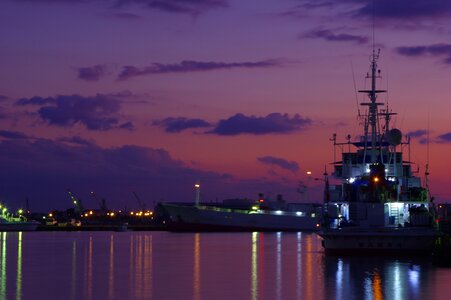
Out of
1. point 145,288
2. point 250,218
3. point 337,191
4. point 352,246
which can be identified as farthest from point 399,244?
point 250,218

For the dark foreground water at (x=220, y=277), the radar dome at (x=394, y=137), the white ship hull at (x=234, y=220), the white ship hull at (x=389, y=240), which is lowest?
the dark foreground water at (x=220, y=277)

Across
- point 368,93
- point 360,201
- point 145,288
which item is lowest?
point 145,288

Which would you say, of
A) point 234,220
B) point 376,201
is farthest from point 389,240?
point 234,220

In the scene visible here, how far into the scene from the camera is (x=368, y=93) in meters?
83.6

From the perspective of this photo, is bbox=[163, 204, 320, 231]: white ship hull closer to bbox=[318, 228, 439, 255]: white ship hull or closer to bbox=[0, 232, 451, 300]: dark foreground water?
bbox=[0, 232, 451, 300]: dark foreground water

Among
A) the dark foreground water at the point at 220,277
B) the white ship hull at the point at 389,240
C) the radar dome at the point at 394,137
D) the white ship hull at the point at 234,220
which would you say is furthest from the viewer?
the white ship hull at the point at 234,220

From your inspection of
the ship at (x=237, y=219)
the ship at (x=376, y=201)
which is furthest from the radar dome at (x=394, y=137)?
the ship at (x=237, y=219)

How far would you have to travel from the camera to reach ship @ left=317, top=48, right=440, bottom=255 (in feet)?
248

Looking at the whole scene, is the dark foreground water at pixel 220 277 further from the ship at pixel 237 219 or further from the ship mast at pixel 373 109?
the ship at pixel 237 219

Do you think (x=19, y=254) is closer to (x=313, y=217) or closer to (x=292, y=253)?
(x=292, y=253)

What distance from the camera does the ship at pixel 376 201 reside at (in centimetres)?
7556

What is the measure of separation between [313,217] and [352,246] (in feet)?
404

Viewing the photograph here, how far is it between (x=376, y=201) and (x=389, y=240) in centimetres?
410

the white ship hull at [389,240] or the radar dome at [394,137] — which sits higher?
the radar dome at [394,137]
